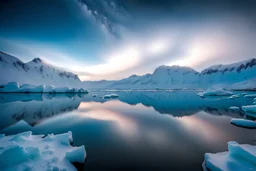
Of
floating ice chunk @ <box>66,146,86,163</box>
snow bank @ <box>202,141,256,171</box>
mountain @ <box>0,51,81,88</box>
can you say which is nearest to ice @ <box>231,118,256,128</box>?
snow bank @ <box>202,141,256,171</box>

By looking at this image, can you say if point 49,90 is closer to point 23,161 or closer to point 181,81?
point 23,161

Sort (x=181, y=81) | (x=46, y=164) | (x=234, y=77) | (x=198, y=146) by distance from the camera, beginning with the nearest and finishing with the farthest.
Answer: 1. (x=46, y=164)
2. (x=198, y=146)
3. (x=234, y=77)
4. (x=181, y=81)

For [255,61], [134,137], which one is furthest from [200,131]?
[255,61]

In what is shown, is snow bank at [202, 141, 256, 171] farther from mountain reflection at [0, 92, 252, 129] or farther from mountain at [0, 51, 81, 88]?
mountain at [0, 51, 81, 88]

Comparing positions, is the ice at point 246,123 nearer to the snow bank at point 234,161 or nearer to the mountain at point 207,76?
the snow bank at point 234,161

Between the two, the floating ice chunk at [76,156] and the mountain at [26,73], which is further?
the mountain at [26,73]

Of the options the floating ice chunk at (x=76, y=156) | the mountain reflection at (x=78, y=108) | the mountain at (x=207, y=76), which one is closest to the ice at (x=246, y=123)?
the mountain reflection at (x=78, y=108)

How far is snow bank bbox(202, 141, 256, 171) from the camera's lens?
3605mm

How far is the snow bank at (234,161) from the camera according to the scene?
361cm

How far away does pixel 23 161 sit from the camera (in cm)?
374

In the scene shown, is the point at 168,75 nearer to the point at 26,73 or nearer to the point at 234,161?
the point at 26,73

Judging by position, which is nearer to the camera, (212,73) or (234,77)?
(234,77)

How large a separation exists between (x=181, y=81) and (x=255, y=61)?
6736cm

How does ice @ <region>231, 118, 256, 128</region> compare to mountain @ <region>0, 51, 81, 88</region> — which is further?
mountain @ <region>0, 51, 81, 88</region>
